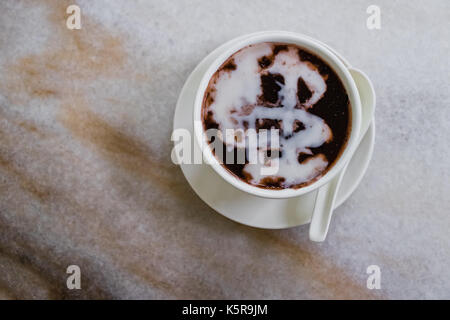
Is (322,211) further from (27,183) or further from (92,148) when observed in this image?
(27,183)

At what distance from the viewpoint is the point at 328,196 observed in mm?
956

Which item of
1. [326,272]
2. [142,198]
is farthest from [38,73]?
[326,272]

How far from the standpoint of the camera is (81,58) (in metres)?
1.15

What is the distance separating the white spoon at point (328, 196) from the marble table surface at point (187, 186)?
A: 175 millimetres

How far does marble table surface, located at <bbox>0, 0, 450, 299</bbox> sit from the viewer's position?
1.13m

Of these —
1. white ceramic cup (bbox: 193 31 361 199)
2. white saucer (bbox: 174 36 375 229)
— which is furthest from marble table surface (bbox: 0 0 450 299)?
white ceramic cup (bbox: 193 31 361 199)

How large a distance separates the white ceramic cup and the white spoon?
92 mm

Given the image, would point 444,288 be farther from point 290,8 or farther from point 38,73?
point 38,73

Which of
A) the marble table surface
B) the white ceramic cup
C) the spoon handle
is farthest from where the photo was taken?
the marble table surface

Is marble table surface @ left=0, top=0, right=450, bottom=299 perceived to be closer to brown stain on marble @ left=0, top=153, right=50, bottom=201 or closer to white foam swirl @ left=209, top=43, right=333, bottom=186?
brown stain on marble @ left=0, top=153, right=50, bottom=201

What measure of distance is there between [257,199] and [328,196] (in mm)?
158

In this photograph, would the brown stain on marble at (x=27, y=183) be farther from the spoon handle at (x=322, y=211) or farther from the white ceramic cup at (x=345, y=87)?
the spoon handle at (x=322, y=211)

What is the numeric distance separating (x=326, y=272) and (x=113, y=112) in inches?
27.0

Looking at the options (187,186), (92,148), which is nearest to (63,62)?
(92,148)
